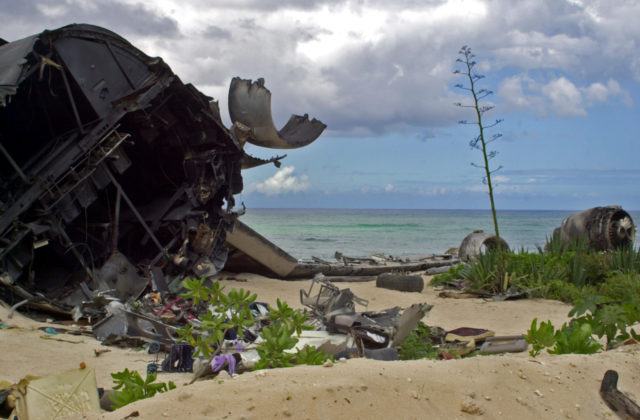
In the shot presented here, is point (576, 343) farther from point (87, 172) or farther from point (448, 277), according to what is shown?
point (448, 277)

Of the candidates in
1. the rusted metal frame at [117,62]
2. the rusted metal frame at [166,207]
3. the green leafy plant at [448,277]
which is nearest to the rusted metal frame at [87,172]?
the rusted metal frame at [117,62]

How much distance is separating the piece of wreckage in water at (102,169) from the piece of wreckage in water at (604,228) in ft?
24.3

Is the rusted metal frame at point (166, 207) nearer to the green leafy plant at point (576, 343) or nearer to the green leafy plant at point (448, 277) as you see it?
the green leafy plant at point (448, 277)

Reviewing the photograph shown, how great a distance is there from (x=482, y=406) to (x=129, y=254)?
966cm

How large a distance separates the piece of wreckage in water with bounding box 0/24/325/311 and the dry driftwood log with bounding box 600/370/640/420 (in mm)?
7200

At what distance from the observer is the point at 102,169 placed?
9750 mm

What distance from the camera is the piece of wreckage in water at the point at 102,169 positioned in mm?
8672

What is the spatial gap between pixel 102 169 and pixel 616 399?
327 inches

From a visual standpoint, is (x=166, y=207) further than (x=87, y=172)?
Yes

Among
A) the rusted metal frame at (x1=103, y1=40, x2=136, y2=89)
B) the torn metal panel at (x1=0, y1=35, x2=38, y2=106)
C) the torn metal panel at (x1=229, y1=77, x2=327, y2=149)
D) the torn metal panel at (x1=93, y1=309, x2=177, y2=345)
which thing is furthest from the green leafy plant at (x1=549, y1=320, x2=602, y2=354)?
the torn metal panel at (x1=229, y1=77, x2=327, y2=149)

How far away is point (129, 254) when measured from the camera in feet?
38.4

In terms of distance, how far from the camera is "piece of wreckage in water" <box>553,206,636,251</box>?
13.8m

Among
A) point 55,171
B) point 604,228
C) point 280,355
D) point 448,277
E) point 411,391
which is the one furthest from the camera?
point 604,228

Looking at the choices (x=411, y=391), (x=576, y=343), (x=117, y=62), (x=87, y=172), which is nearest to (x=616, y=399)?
(x=576, y=343)
